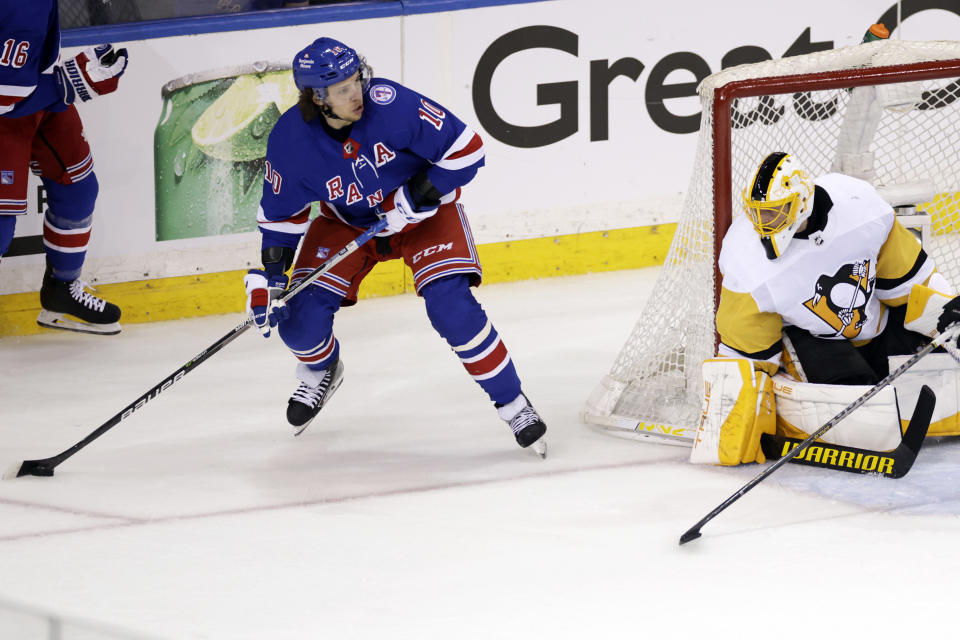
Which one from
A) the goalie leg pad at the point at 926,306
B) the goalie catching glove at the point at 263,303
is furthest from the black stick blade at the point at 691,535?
the goalie catching glove at the point at 263,303

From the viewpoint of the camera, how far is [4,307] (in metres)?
4.73

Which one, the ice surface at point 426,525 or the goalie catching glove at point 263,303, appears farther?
the goalie catching glove at point 263,303

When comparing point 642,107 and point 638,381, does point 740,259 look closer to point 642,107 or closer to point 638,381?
point 638,381

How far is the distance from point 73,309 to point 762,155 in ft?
7.64

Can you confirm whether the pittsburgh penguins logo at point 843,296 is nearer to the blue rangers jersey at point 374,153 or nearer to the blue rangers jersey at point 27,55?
the blue rangers jersey at point 374,153

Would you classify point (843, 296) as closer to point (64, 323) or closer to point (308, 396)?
point (308, 396)

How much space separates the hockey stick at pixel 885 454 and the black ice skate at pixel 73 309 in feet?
8.11

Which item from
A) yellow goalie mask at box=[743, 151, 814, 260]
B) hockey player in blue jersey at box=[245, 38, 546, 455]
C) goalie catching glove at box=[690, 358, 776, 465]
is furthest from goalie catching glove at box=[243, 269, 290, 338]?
yellow goalie mask at box=[743, 151, 814, 260]

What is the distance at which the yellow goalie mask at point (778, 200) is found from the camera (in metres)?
3.05

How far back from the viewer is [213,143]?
4.83 meters

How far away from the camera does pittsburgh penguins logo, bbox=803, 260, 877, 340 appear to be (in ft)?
10.5

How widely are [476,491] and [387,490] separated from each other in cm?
21

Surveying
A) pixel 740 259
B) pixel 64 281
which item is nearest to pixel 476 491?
pixel 740 259

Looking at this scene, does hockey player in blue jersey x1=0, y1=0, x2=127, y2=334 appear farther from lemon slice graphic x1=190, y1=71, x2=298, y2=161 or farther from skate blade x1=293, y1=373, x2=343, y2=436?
skate blade x1=293, y1=373, x2=343, y2=436
